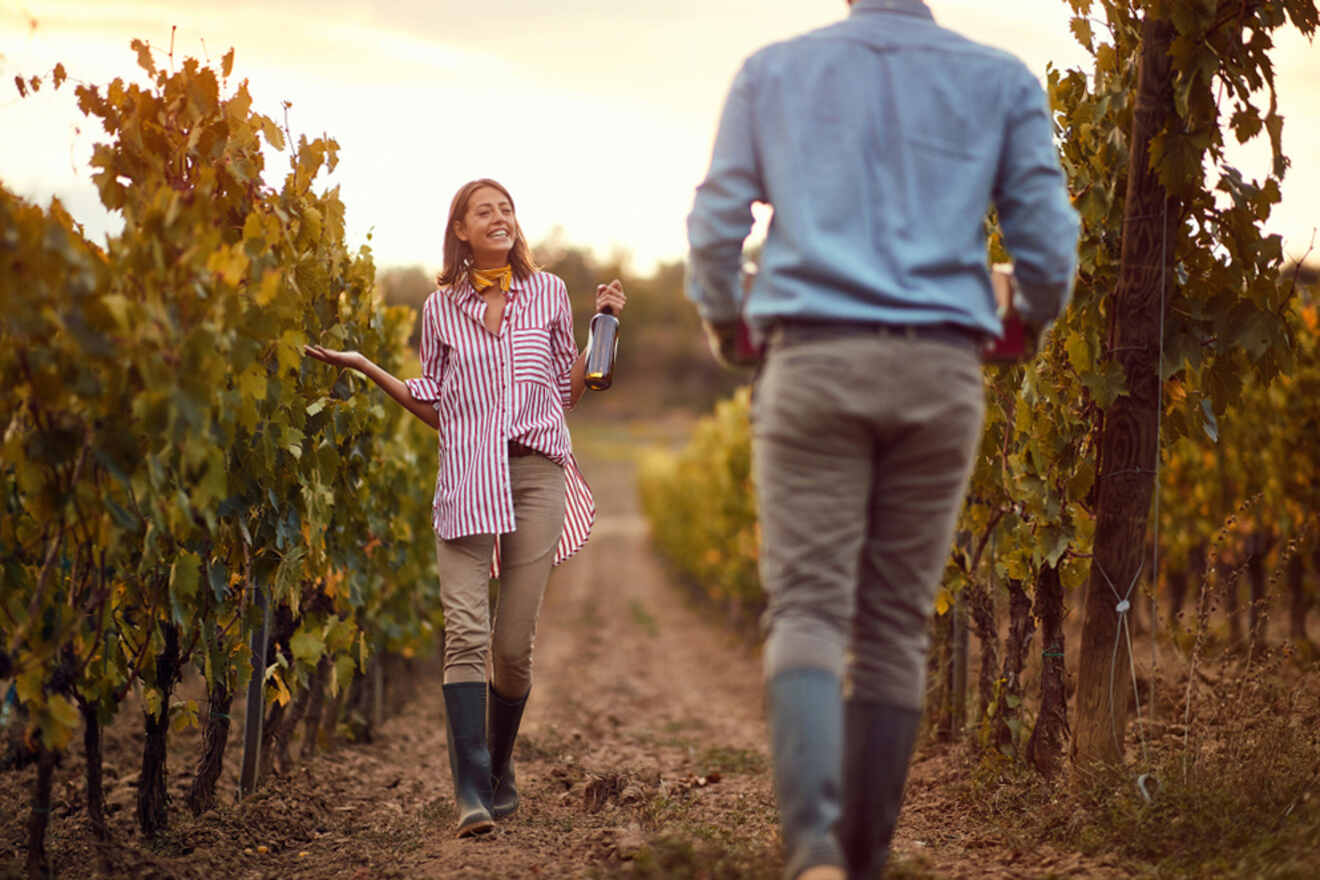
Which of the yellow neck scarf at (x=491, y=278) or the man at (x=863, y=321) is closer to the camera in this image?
the man at (x=863, y=321)

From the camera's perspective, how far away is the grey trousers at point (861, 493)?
222 centimetres

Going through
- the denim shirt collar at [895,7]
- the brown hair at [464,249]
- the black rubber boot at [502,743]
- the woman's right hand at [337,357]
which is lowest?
the black rubber boot at [502,743]

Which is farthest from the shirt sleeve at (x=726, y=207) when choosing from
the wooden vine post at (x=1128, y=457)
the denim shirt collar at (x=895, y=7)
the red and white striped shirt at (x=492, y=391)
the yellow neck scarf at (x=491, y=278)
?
the wooden vine post at (x=1128, y=457)

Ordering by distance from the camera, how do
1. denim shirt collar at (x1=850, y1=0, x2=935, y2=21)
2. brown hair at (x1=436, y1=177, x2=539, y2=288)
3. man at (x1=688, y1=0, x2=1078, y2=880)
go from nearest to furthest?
1. man at (x1=688, y1=0, x2=1078, y2=880)
2. denim shirt collar at (x1=850, y1=0, x2=935, y2=21)
3. brown hair at (x1=436, y1=177, x2=539, y2=288)

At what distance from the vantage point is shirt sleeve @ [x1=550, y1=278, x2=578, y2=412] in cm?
391

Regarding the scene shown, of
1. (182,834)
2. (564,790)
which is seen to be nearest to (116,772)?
(182,834)

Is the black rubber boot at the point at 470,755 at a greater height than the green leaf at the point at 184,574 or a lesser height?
lesser

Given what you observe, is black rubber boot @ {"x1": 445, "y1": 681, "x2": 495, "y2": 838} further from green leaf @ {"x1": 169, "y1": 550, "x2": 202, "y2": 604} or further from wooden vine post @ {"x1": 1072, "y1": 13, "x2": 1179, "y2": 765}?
wooden vine post @ {"x1": 1072, "y1": 13, "x2": 1179, "y2": 765}

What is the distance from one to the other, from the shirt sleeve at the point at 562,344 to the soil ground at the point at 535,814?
4.39ft

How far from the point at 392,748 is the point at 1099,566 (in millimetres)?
3941

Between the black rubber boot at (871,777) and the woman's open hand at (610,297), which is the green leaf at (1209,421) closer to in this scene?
the woman's open hand at (610,297)

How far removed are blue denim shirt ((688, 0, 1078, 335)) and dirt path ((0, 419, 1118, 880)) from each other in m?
1.21

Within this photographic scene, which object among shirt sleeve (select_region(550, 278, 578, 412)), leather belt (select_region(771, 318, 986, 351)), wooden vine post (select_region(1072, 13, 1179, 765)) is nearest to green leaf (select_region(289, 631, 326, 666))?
shirt sleeve (select_region(550, 278, 578, 412))

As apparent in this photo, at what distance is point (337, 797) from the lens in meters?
4.71
